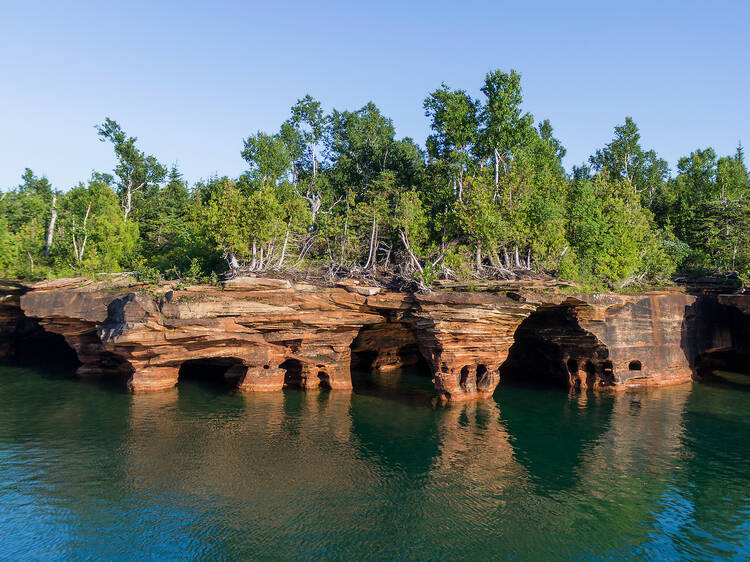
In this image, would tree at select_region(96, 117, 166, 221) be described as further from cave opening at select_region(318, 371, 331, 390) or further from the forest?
cave opening at select_region(318, 371, 331, 390)

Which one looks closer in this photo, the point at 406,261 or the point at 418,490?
the point at 418,490

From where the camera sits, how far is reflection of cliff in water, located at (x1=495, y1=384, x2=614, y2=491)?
18.8 metres

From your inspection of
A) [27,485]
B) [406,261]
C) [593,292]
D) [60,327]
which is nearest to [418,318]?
[406,261]

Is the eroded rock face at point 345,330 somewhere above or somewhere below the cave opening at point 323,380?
above

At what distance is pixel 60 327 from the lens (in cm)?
3183

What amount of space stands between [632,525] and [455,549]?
610 cm

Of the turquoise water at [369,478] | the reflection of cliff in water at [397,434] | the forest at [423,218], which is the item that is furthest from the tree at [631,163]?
the reflection of cliff in water at [397,434]

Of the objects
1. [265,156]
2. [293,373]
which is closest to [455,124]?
[265,156]

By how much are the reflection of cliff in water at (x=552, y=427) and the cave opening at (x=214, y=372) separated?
17.8 meters

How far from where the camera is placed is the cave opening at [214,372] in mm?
32281

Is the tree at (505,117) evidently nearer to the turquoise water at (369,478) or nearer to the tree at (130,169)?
the turquoise water at (369,478)

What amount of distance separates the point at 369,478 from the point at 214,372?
22.9 m

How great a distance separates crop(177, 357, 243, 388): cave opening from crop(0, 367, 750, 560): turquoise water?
445 cm

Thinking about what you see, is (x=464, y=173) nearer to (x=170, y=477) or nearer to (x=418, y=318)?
(x=418, y=318)
